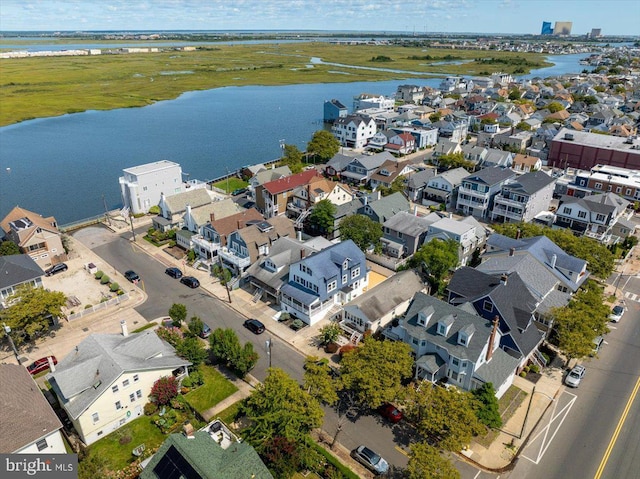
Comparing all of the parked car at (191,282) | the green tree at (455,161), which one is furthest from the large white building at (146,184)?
the green tree at (455,161)

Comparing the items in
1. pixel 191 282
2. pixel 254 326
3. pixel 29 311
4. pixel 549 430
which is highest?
pixel 29 311

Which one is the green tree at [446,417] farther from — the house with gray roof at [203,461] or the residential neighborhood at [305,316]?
the house with gray roof at [203,461]

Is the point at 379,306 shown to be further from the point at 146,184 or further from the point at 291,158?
the point at 291,158

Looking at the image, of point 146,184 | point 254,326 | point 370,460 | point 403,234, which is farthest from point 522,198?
point 146,184

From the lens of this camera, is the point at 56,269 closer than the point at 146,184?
Yes

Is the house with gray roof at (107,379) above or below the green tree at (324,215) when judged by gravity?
below

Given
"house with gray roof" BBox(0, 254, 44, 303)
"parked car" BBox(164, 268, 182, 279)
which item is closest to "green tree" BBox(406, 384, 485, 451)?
"parked car" BBox(164, 268, 182, 279)

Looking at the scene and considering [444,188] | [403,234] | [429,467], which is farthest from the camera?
[444,188]
